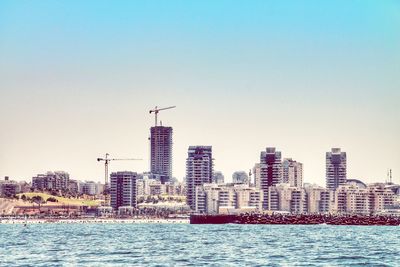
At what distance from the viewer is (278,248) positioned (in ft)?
325

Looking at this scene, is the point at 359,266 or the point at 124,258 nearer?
the point at 359,266

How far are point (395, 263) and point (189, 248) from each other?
26609 mm

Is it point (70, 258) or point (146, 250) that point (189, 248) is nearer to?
point (146, 250)

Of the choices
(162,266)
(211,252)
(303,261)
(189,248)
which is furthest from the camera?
(189,248)

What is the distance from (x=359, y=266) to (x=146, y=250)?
26.1m

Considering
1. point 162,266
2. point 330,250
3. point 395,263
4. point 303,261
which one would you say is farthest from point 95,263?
point 330,250

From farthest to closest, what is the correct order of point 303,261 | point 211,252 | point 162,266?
1. point 211,252
2. point 303,261
3. point 162,266

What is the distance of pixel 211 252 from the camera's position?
90.9 metres

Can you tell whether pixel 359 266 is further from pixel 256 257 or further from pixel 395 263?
pixel 256 257

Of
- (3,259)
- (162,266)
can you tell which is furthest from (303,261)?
(3,259)

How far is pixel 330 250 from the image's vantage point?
95.4m

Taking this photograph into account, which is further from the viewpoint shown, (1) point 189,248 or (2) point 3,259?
(1) point 189,248

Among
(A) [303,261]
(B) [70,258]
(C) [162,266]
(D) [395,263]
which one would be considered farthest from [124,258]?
(D) [395,263]

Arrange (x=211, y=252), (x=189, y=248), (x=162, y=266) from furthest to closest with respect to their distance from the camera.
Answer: (x=189, y=248) < (x=211, y=252) < (x=162, y=266)
